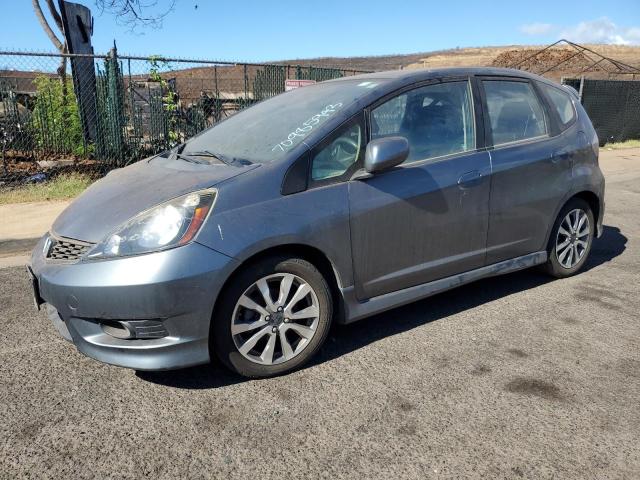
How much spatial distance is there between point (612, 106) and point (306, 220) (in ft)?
52.1

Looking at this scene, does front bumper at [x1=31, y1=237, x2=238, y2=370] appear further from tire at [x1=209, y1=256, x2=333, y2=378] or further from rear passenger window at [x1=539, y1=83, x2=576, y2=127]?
rear passenger window at [x1=539, y1=83, x2=576, y2=127]

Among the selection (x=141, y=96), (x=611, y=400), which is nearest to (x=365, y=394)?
(x=611, y=400)

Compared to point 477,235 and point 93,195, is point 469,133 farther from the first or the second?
point 93,195

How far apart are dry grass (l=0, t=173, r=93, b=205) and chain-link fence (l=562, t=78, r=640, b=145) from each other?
1230 cm

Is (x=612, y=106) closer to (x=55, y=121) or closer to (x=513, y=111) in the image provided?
(x=513, y=111)

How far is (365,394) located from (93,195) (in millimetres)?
2086

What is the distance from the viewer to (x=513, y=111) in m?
4.41

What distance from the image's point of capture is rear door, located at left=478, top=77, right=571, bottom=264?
4.16 metres

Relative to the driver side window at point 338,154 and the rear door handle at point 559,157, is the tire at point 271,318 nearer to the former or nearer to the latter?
the driver side window at point 338,154

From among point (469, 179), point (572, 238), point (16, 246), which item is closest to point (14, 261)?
point (16, 246)

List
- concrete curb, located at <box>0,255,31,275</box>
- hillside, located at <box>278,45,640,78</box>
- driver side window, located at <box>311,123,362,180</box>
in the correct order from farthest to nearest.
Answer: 1. hillside, located at <box>278,45,640,78</box>
2. concrete curb, located at <box>0,255,31,275</box>
3. driver side window, located at <box>311,123,362,180</box>

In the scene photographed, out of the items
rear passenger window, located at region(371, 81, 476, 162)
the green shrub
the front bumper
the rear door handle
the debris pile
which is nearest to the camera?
the front bumper

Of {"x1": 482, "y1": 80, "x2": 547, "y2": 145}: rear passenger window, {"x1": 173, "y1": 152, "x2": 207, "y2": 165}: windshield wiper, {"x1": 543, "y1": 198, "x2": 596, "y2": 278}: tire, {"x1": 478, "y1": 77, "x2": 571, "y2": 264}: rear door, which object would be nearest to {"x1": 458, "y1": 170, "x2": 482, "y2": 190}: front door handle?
{"x1": 478, "y1": 77, "x2": 571, "y2": 264}: rear door

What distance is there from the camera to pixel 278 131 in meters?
3.75
